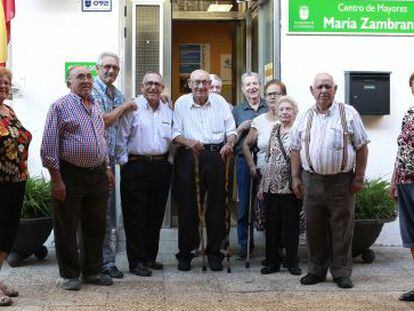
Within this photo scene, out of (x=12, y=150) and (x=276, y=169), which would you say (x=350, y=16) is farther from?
(x=12, y=150)

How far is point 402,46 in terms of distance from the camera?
24.9 ft

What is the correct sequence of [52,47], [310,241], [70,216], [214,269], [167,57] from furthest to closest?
[167,57]
[52,47]
[214,269]
[310,241]
[70,216]

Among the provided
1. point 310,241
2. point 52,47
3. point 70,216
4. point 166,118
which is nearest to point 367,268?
point 310,241

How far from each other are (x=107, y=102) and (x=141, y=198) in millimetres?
922

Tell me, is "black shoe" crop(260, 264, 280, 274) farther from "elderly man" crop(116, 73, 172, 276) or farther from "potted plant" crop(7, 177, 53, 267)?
"potted plant" crop(7, 177, 53, 267)

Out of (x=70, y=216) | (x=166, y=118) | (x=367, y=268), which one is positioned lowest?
(x=367, y=268)

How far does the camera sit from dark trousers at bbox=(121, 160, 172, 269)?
6184mm

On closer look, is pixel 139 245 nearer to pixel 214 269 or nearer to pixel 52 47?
pixel 214 269

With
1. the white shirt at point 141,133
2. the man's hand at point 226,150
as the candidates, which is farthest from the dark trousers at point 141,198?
the man's hand at point 226,150

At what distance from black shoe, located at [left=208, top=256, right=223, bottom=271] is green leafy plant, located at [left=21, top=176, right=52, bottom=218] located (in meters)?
1.61

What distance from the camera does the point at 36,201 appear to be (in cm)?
655

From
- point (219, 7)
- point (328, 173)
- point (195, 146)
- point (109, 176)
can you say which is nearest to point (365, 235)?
point (328, 173)

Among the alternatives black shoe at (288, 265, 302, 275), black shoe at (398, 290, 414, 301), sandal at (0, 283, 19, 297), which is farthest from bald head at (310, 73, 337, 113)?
sandal at (0, 283, 19, 297)

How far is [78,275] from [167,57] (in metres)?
3.20
